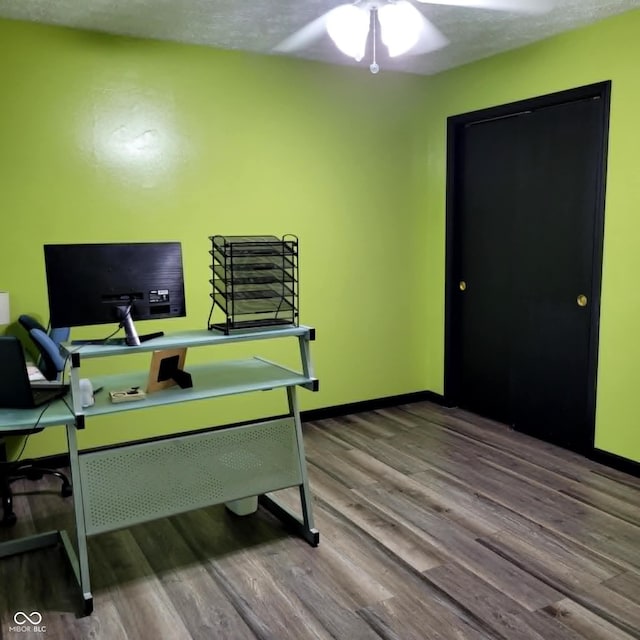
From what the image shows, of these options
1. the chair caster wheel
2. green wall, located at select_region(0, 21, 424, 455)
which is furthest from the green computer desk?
green wall, located at select_region(0, 21, 424, 455)

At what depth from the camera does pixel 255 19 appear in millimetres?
Answer: 3305

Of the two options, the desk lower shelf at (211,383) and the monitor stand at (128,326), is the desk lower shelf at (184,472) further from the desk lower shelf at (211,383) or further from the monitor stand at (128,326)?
the monitor stand at (128,326)

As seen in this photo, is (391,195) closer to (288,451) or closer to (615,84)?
(615,84)

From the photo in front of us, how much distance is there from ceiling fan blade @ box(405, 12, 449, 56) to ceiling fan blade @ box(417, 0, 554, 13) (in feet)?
0.81

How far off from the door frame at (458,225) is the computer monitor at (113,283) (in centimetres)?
247

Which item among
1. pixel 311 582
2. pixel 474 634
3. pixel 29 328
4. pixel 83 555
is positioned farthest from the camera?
pixel 29 328

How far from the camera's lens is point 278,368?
289cm

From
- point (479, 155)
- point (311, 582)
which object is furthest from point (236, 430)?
point (479, 155)

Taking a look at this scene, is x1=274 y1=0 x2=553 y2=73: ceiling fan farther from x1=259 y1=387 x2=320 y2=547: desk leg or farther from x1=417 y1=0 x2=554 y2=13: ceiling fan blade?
x1=259 y1=387 x2=320 y2=547: desk leg

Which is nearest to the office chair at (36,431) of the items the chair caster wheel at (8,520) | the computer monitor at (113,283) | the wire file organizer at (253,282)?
the chair caster wheel at (8,520)

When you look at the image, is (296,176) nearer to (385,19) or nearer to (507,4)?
(385,19)

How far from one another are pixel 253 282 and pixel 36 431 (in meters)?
1.29

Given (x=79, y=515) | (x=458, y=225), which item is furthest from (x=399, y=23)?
(x=79, y=515)

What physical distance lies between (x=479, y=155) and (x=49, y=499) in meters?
3.51
